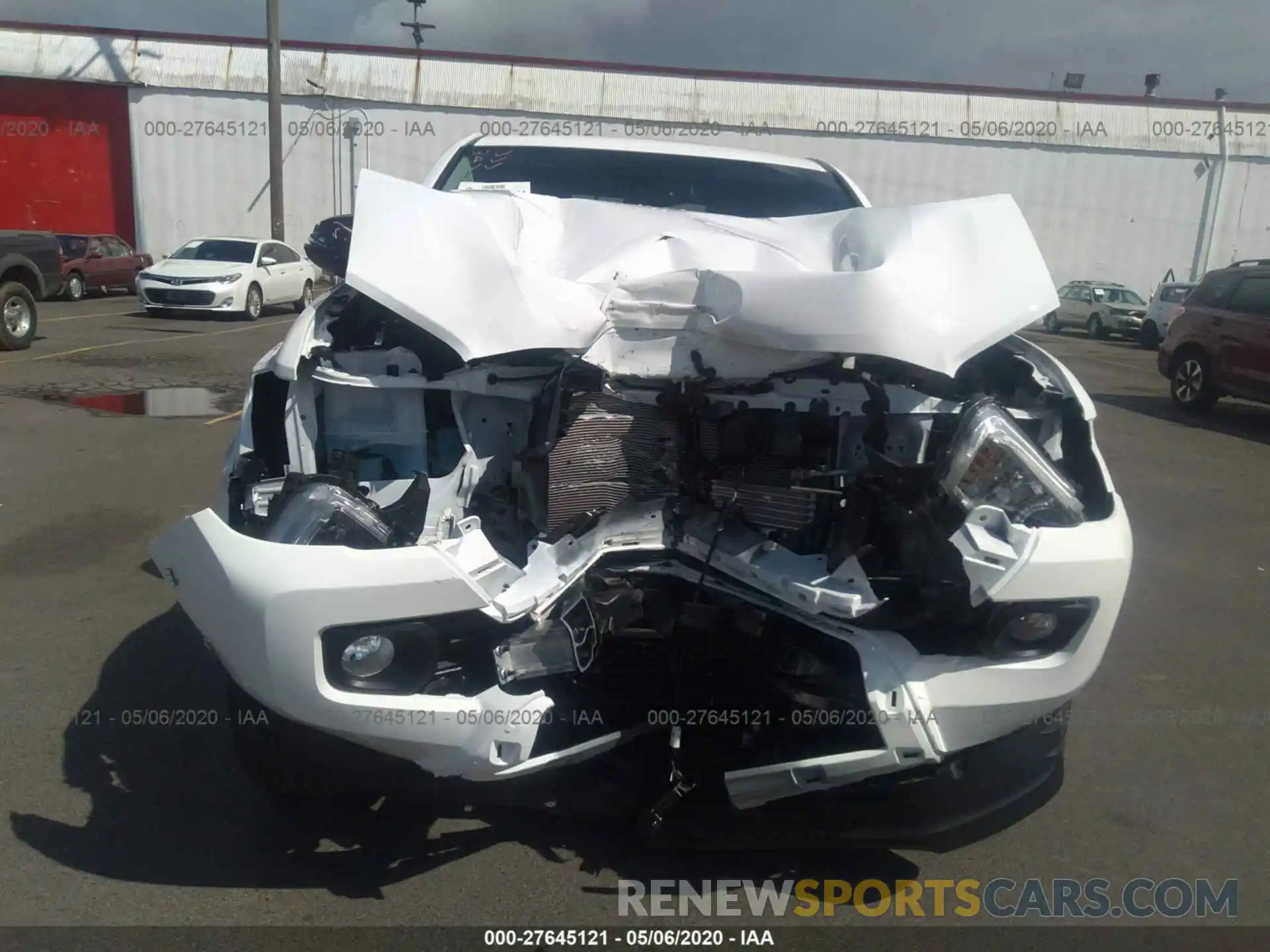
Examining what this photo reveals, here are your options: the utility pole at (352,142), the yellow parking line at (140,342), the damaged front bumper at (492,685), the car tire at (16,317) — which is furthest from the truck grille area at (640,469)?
the utility pole at (352,142)

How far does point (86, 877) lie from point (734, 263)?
2.58 meters

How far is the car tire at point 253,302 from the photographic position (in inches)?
717

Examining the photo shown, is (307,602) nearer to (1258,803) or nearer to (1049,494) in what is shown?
(1049,494)

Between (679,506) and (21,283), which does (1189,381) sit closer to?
(679,506)

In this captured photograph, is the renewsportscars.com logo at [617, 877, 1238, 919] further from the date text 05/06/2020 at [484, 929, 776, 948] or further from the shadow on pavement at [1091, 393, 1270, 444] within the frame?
the shadow on pavement at [1091, 393, 1270, 444]

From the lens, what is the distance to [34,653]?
4141 mm

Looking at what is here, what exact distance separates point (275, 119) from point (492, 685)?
24.3 metres

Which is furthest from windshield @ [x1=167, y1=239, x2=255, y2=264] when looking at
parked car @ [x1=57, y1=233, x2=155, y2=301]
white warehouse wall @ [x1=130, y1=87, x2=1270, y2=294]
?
white warehouse wall @ [x1=130, y1=87, x2=1270, y2=294]

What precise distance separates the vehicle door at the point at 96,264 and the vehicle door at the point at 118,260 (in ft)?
0.17

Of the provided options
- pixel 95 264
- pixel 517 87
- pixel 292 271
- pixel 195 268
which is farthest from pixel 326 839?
pixel 517 87

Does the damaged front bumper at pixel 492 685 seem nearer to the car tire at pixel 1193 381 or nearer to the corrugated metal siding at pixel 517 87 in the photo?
the car tire at pixel 1193 381

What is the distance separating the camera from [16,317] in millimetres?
12844

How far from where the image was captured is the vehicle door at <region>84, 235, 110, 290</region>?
835 inches

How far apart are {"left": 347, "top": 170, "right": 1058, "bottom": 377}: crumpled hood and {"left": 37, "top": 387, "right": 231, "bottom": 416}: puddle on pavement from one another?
681 cm
